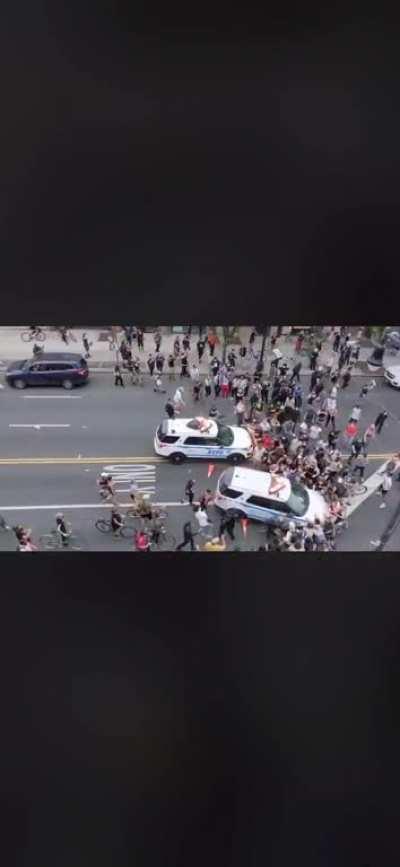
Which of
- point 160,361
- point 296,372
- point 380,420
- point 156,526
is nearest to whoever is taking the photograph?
point 160,361

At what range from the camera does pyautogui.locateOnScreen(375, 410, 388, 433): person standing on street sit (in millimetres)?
5804

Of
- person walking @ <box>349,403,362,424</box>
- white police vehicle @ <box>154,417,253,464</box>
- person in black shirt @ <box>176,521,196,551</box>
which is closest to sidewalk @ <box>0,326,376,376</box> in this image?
person walking @ <box>349,403,362,424</box>

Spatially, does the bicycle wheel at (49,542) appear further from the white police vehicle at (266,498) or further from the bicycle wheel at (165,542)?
the white police vehicle at (266,498)

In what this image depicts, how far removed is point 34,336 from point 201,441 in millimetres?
2193

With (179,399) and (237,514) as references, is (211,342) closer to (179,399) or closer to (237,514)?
(179,399)

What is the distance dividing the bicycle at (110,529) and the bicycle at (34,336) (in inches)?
91.6

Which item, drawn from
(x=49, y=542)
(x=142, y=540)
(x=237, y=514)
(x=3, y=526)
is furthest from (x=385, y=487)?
(x=3, y=526)

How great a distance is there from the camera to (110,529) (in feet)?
19.6

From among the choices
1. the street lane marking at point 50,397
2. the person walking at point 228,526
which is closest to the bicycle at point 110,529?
the person walking at point 228,526

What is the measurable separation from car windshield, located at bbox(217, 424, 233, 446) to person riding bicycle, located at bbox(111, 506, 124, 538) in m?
1.42

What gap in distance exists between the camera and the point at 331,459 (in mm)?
6008

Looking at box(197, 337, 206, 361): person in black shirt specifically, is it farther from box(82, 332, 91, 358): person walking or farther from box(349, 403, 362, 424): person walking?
box(349, 403, 362, 424): person walking
